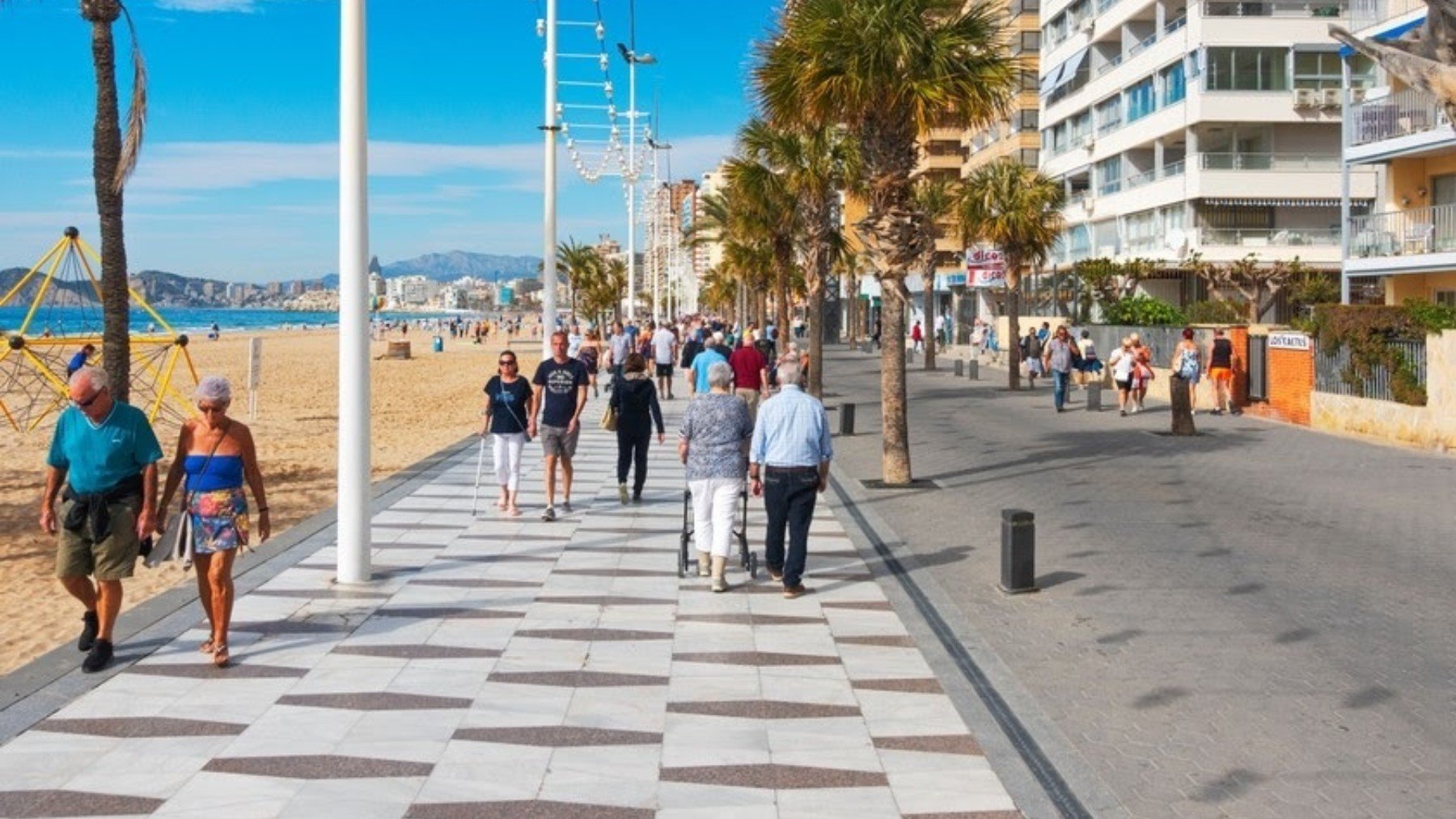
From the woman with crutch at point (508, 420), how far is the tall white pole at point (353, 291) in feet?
11.2

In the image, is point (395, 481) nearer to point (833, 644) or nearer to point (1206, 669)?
point (833, 644)

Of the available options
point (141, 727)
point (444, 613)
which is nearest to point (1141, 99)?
point (444, 613)

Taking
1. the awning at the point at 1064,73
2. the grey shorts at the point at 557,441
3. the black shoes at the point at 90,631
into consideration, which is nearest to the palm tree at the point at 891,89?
the grey shorts at the point at 557,441

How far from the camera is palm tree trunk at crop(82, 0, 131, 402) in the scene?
17219 millimetres

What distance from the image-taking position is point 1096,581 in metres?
11.5

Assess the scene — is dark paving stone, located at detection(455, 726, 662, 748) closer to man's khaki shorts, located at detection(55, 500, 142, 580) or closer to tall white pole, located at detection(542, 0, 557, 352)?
man's khaki shorts, located at detection(55, 500, 142, 580)

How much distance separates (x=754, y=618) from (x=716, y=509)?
3.83 feet

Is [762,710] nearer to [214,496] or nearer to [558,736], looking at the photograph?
[558,736]

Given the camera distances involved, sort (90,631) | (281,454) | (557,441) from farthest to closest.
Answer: (281,454)
(557,441)
(90,631)

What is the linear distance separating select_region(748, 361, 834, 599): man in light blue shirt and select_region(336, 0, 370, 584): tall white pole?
2.76 metres

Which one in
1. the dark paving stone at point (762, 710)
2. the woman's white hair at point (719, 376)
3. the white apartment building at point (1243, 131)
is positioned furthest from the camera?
the white apartment building at point (1243, 131)

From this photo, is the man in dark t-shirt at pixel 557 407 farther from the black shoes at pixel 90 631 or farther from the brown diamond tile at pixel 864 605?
the black shoes at pixel 90 631

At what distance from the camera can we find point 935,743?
278 inches

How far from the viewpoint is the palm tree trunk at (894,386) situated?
17734 mm
